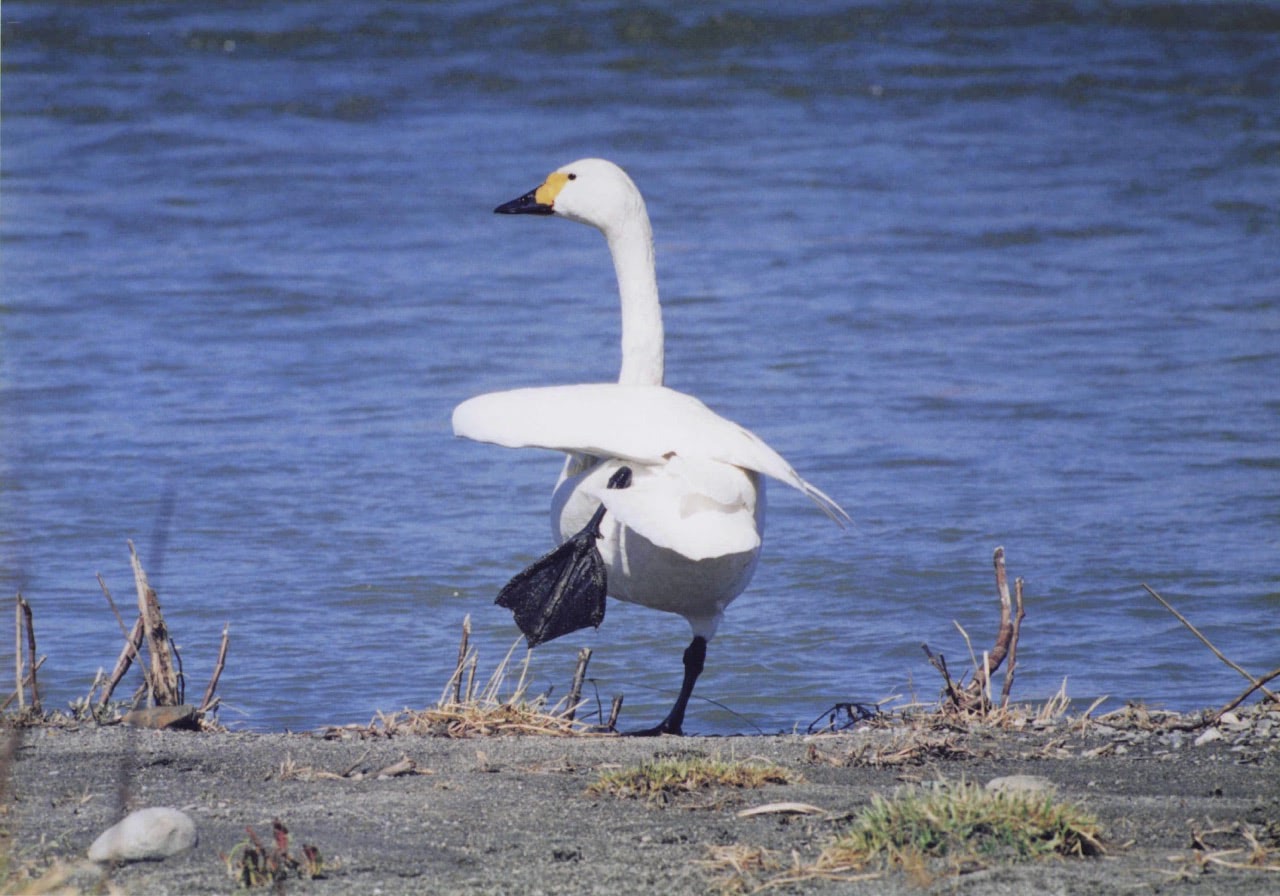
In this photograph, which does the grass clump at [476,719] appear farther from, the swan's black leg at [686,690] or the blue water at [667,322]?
the blue water at [667,322]

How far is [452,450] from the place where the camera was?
30.4ft

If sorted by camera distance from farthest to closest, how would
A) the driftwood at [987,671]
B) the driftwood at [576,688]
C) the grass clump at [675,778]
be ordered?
the driftwood at [576,688] → the driftwood at [987,671] → the grass clump at [675,778]

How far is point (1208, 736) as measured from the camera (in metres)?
4.73

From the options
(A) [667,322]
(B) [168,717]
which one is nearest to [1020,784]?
(B) [168,717]

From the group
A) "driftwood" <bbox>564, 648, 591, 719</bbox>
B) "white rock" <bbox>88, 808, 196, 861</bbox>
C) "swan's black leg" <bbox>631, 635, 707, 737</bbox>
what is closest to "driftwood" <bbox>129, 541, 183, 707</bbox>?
"driftwood" <bbox>564, 648, 591, 719</bbox>

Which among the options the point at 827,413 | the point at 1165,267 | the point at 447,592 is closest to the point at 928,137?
the point at 1165,267

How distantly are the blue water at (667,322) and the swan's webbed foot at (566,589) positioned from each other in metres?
1.00

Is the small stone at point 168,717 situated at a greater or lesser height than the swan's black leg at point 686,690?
greater

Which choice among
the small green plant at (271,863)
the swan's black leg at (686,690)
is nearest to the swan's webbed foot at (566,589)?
the swan's black leg at (686,690)

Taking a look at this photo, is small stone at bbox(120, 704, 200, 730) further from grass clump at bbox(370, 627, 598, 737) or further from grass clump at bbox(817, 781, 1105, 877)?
grass clump at bbox(817, 781, 1105, 877)

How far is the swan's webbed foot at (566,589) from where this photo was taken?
516 cm

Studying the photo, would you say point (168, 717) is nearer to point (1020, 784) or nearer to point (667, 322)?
point (1020, 784)

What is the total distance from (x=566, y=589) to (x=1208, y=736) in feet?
6.01

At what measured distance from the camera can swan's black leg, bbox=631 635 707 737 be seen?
5352 millimetres
